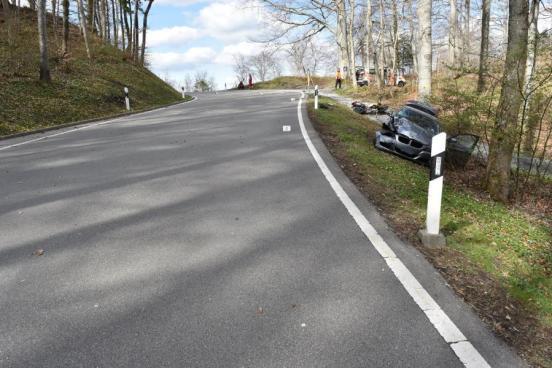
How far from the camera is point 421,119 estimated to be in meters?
10.3

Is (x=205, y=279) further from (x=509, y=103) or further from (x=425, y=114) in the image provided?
(x=425, y=114)

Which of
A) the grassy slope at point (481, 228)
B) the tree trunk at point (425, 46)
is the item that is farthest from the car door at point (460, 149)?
the tree trunk at point (425, 46)

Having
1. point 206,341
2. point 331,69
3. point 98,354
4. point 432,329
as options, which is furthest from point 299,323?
point 331,69

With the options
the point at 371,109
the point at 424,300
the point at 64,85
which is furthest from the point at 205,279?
the point at 64,85

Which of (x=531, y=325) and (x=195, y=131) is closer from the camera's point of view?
(x=531, y=325)

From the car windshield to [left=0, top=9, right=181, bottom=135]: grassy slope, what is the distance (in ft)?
37.7

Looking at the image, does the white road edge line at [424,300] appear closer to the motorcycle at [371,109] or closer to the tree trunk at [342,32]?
the motorcycle at [371,109]

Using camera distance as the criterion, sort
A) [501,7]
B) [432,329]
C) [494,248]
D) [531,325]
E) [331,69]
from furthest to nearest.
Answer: [331,69] < [501,7] < [494,248] < [531,325] < [432,329]

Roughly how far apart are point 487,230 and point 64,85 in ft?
61.1

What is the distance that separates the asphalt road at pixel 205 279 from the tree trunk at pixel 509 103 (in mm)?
3288

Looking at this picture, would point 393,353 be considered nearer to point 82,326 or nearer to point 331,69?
point 82,326

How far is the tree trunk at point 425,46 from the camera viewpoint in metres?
14.5

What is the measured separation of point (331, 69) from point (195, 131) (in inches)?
2864

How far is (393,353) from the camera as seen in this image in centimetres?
267
